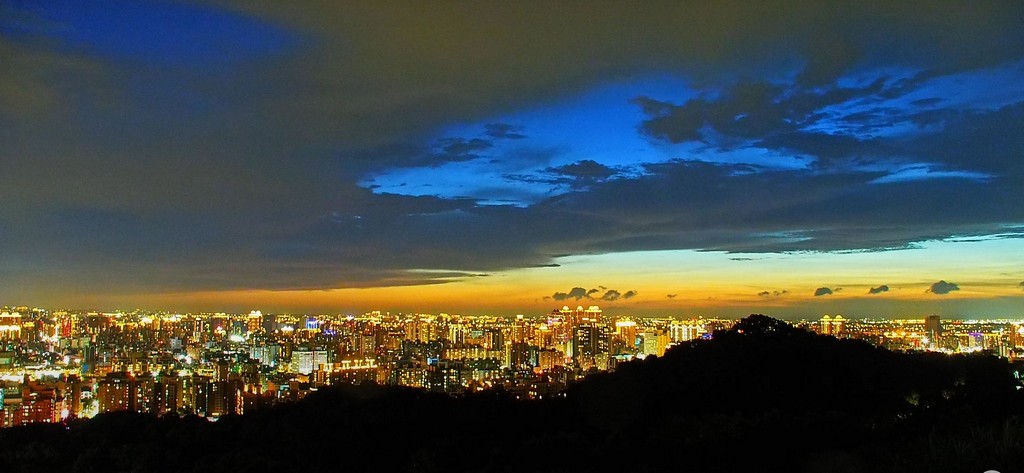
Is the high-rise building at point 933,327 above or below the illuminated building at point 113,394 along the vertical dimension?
above

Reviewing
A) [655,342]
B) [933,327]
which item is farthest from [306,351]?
[933,327]

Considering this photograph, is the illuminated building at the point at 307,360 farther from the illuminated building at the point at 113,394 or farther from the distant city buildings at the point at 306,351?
the illuminated building at the point at 113,394

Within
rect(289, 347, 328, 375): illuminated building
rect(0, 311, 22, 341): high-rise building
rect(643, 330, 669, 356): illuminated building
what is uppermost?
rect(0, 311, 22, 341): high-rise building

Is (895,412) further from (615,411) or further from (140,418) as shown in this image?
(140,418)

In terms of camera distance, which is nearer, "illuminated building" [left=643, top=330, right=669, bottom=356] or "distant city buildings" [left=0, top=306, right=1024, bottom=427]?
"distant city buildings" [left=0, top=306, right=1024, bottom=427]

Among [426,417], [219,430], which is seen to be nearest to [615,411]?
[426,417]

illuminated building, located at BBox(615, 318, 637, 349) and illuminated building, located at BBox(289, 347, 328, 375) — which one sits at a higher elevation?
illuminated building, located at BBox(615, 318, 637, 349)

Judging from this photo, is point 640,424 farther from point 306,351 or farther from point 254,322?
point 254,322

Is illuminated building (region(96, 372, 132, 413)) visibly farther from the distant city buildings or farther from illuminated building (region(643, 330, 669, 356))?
illuminated building (region(643, 330, 669, 356))

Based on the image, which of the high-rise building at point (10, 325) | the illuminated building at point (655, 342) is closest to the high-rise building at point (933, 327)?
the illuminated building at point (655, 342)

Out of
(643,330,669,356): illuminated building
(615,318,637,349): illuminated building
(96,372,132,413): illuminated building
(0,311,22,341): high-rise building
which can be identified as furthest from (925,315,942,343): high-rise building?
(0,311,22,341): high-rise building
